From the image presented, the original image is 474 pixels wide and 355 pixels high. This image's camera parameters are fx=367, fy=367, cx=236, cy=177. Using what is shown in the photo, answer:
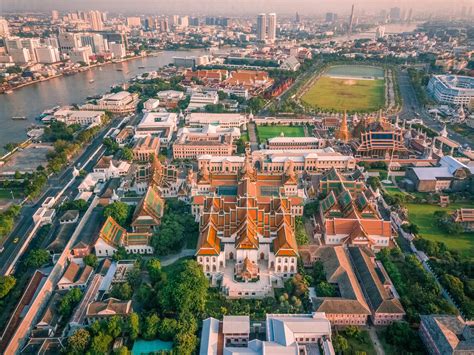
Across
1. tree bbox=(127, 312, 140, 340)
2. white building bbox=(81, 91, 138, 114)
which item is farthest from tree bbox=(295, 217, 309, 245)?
white building bbox=(81, 91, 138, 114)

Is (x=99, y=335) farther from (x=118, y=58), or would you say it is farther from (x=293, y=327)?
(x=118, y=58)

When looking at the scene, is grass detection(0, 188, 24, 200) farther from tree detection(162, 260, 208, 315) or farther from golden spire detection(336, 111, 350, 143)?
golden spire detection(336, 111, 350, 143)

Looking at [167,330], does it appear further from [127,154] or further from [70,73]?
[70,73]

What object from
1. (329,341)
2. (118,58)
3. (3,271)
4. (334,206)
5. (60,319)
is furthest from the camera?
(118,58)

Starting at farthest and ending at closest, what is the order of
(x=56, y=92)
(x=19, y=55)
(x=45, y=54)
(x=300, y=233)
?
(x=45, y=54) < (x=19, y=55) < (x=56, y=92) < (x=300, y=233)

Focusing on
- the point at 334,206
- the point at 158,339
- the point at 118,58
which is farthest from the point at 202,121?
the point at 118,58

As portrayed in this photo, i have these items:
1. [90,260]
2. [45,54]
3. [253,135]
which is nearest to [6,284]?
Result: [90,260]
